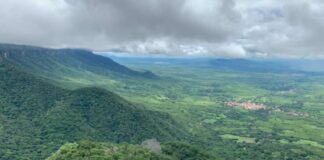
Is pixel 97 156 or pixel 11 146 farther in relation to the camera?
pixel 11 146

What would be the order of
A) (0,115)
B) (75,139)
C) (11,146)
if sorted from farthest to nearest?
(0,115)
(75,139)
(11,146)

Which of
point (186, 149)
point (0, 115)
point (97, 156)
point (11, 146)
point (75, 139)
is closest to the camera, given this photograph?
point (97, 156)

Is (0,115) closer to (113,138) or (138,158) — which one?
(113,138)

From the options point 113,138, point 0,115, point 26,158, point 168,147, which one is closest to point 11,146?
point 26,158

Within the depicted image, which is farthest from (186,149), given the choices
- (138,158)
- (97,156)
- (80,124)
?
(80,124)

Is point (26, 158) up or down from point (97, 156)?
down

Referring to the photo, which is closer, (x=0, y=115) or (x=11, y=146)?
(x=11, y=146)

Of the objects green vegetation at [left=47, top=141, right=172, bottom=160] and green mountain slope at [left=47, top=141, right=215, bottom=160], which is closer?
green vegetation at [left=47, top=141, right=172, bottom=160]

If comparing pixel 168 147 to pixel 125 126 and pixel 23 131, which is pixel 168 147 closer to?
pixel 125 126

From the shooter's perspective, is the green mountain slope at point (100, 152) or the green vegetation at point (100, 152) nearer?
the green vegetation at point (100, 152)

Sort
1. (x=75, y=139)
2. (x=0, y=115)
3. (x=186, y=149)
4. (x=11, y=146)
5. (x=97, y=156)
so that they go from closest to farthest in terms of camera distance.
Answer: (x=97, y=156) < (x=186, y=149) < (x=11, y=146) < (x=75, y=139) < (x=0, y=115)
